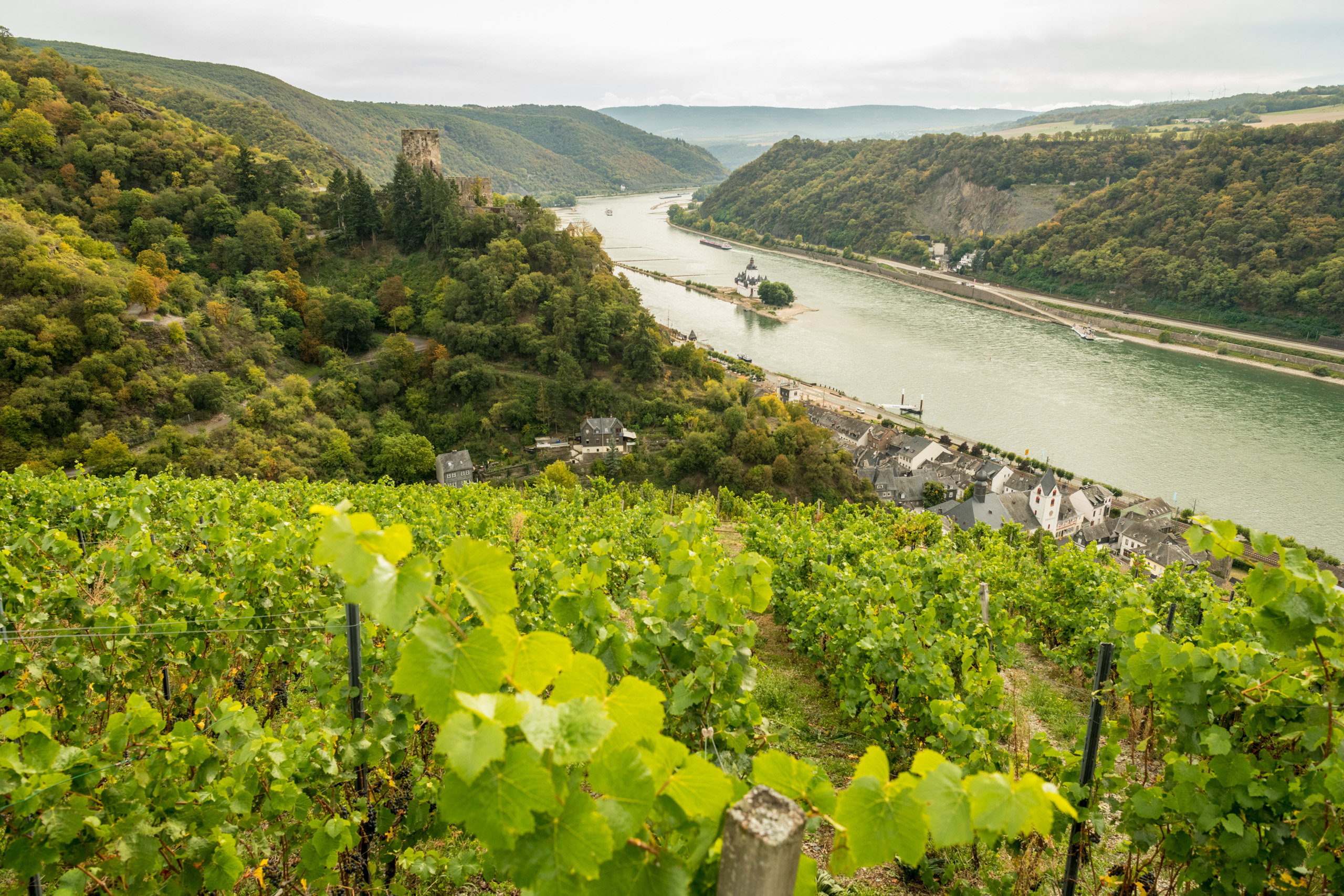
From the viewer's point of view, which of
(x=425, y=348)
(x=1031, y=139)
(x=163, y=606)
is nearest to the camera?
(x=163, y=606)

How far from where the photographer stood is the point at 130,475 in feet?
35.0

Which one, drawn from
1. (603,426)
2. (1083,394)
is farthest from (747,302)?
(603,426)

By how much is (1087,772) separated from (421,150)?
147 feet

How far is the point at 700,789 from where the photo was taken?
131 centimetres

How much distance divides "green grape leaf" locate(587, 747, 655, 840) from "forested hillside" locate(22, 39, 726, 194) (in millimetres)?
65239

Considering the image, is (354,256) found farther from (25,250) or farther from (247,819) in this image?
(247,819)

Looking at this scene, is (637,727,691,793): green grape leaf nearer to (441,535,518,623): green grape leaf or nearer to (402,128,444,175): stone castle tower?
(441,535,518,623): green grape leaf

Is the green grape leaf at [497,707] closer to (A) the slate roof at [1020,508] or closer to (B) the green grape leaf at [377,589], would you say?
(B) the green grape leaf at [377,589]

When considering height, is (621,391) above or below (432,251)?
below

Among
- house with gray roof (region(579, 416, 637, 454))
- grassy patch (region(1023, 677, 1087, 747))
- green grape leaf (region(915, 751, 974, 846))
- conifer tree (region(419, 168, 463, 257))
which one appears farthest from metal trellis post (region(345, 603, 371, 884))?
conifer tree (region(419, 168, 463, 257))

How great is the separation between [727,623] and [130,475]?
444 inches

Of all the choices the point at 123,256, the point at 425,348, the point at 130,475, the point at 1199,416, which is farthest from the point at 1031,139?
the point at 130,475

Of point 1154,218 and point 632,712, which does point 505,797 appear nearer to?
point 632,712

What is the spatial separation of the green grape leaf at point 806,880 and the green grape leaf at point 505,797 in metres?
0.63
